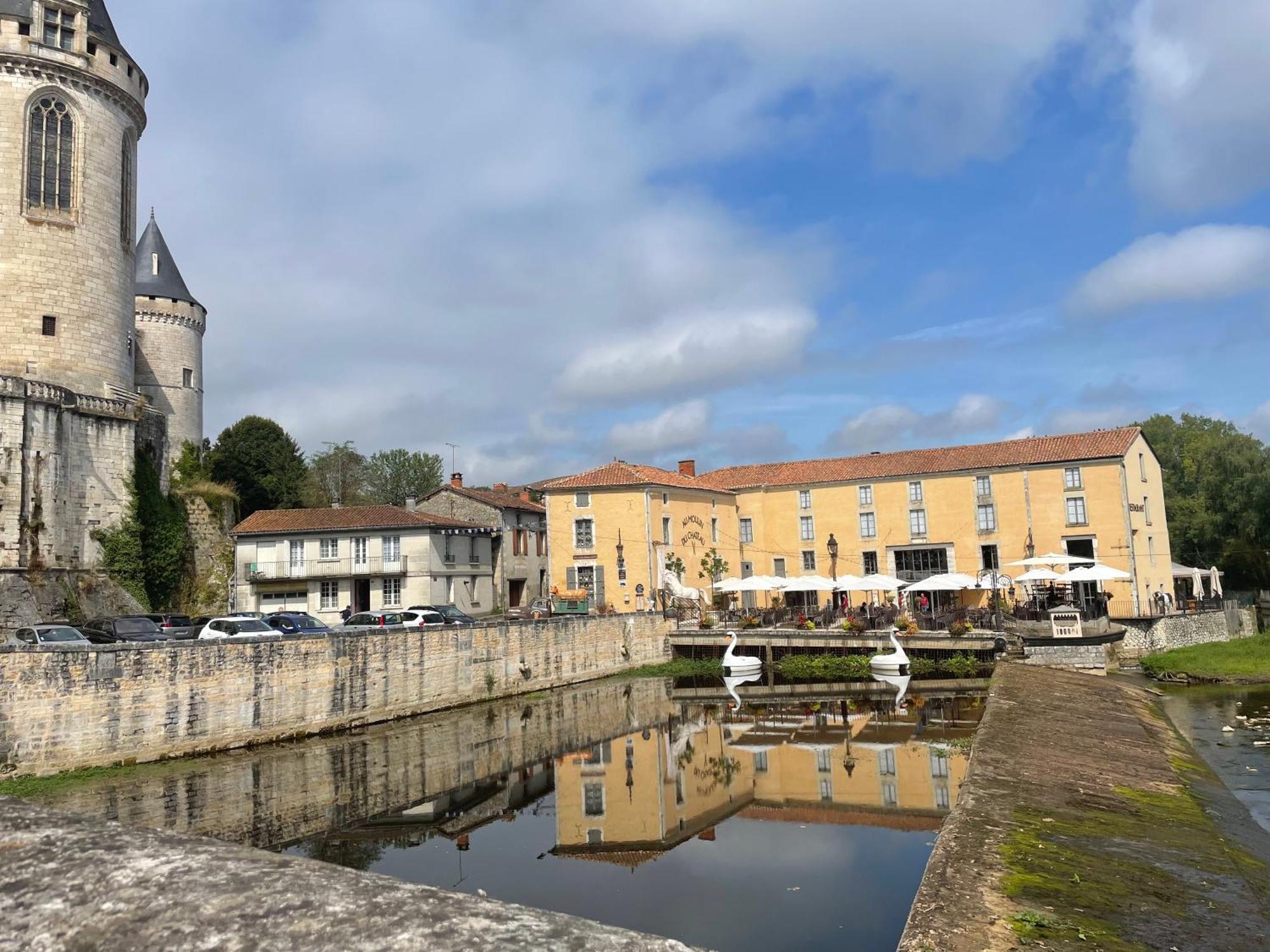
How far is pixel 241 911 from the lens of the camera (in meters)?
2.65

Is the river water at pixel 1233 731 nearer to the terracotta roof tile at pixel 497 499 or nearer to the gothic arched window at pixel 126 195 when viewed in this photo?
the terracotta roof tile at pixel 497 499

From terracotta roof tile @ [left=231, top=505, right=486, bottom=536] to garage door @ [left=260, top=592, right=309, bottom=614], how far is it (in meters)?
3.20

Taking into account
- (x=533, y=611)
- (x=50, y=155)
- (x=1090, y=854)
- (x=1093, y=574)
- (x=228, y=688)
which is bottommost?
(x=1090, y=854)

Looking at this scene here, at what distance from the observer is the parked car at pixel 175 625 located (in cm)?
2505

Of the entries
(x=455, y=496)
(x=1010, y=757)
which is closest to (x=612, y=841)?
(x=1010, y=757)

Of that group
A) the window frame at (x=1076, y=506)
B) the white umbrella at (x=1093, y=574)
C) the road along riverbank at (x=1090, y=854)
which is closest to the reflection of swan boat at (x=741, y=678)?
the white umbrella at (x=1093, y=574)

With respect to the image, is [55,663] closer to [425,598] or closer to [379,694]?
[379,694]

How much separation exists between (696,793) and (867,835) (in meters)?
4.22

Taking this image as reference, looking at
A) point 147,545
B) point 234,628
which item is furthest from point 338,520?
point 234,628

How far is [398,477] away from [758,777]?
61829 mm

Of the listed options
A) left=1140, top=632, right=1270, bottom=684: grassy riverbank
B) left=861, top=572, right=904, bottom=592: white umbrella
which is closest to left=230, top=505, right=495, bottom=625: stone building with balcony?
left=861, top=572, right=904, bottom=592: white umbrella

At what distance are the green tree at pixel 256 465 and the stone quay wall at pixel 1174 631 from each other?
4388 centimetres

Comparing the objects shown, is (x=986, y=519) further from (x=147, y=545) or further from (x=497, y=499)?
(x=147, y=545)

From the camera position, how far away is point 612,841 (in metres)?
15.0
